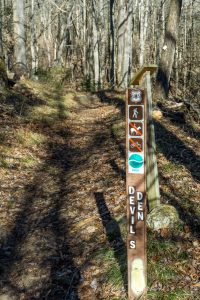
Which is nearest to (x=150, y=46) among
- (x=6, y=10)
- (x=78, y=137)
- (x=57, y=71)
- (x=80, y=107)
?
(x=6, y=10)

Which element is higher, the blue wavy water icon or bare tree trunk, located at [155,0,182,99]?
bare tree trunk, located at [155,0,182,99]

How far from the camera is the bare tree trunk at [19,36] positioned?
15031 millimetres

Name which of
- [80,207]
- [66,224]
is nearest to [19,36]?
[80,207]

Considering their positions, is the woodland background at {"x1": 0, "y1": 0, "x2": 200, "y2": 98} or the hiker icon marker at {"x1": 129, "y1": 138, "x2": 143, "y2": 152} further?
the woodland background at {"x1": 0, "y1": 0, "x2": 200, "y2": 98}

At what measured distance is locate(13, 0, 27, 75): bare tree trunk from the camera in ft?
49.3

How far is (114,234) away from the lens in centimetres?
556

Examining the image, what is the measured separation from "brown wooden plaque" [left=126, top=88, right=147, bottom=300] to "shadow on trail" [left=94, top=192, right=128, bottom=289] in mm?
609

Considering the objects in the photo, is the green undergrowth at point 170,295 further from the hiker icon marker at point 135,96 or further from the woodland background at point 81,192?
the hiker icon marker at point 135,96

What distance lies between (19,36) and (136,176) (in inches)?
501

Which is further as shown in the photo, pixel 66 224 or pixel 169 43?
pixel 169 43

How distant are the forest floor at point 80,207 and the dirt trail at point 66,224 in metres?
0.02

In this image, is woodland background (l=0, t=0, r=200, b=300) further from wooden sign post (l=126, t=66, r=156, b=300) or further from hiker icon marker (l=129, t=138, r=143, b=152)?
hiker icon marker (l=129, t=138, r=143, b=152)

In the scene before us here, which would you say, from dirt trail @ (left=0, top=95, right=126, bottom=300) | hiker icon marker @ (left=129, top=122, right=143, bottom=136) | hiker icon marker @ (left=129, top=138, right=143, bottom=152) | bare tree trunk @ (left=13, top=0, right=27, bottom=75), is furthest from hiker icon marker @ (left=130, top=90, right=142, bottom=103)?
bare tree trunk @ (left=13, top=0, right=27, bottom=75)

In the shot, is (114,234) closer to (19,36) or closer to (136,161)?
(136,161)
